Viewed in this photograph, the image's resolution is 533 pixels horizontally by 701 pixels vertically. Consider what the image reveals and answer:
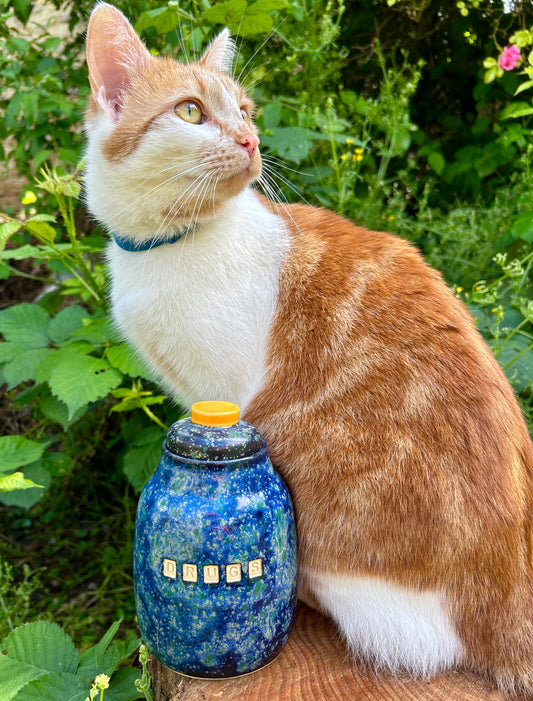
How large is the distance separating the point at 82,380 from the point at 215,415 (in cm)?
71

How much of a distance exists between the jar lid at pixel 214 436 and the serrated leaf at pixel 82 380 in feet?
1.86

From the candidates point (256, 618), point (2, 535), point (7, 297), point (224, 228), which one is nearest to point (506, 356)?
point (224, 228)

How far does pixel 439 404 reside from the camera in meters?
1.22

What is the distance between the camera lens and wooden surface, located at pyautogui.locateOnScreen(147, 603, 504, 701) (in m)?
1.15

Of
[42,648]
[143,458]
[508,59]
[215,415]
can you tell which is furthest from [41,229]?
[508,59]

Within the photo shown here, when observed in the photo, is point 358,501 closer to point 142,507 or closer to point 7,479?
point 142,507

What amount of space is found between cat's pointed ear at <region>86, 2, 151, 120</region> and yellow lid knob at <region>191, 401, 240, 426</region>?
68cm

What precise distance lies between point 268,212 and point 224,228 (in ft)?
0.56

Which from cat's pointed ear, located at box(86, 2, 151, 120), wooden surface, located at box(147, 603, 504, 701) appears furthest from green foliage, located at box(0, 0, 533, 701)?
cat's pointed ear, located at box(86, 2, 151, 120)

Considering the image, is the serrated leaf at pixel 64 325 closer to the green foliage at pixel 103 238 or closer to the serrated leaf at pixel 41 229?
the green foliage at pixel 103 238

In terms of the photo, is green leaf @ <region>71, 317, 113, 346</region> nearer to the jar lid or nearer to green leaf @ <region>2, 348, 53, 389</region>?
green leaf @ <region>2, 348, 53, 389</region>

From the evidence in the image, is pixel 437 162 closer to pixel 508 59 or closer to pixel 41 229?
pixel 508 59

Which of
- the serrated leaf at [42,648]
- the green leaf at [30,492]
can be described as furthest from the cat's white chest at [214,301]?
the green leaf at [30,492]

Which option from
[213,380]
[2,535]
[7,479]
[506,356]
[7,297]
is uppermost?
[213,380]
